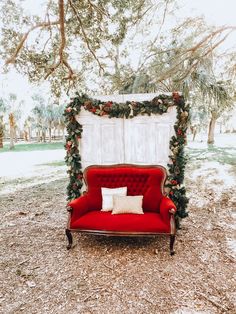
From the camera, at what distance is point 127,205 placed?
14.0 feet

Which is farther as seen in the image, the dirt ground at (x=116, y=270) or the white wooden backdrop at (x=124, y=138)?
the white wooden backdrop at (x=124, y=138)

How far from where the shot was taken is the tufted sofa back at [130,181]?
174 inches

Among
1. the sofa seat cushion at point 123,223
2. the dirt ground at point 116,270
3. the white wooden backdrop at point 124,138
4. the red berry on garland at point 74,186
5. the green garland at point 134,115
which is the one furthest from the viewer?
the red berry on garland at point 74,186

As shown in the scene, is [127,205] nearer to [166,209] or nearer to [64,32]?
[166,209]

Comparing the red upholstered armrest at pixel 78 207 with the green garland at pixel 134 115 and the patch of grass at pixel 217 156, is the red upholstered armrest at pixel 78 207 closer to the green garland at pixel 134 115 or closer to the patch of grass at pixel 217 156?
the green garland at pixel 134 115

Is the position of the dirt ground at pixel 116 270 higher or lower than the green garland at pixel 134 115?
lower

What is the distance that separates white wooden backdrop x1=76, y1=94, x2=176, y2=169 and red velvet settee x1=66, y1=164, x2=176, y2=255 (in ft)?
1.24

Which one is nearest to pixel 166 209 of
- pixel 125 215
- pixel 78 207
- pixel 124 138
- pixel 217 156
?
pixel 125 215

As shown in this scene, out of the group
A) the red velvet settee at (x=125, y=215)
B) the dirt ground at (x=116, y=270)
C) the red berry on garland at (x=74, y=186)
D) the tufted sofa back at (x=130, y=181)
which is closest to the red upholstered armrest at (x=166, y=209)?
the red velvet settee at (x=125, y=215)

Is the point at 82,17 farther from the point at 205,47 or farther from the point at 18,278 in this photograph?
the point at 18,278

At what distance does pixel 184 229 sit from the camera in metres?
4.78

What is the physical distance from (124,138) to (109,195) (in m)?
1.17

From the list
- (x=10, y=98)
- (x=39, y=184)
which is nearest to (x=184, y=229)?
(x=39, y=184)

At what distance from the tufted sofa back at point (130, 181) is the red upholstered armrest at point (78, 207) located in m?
0.14
